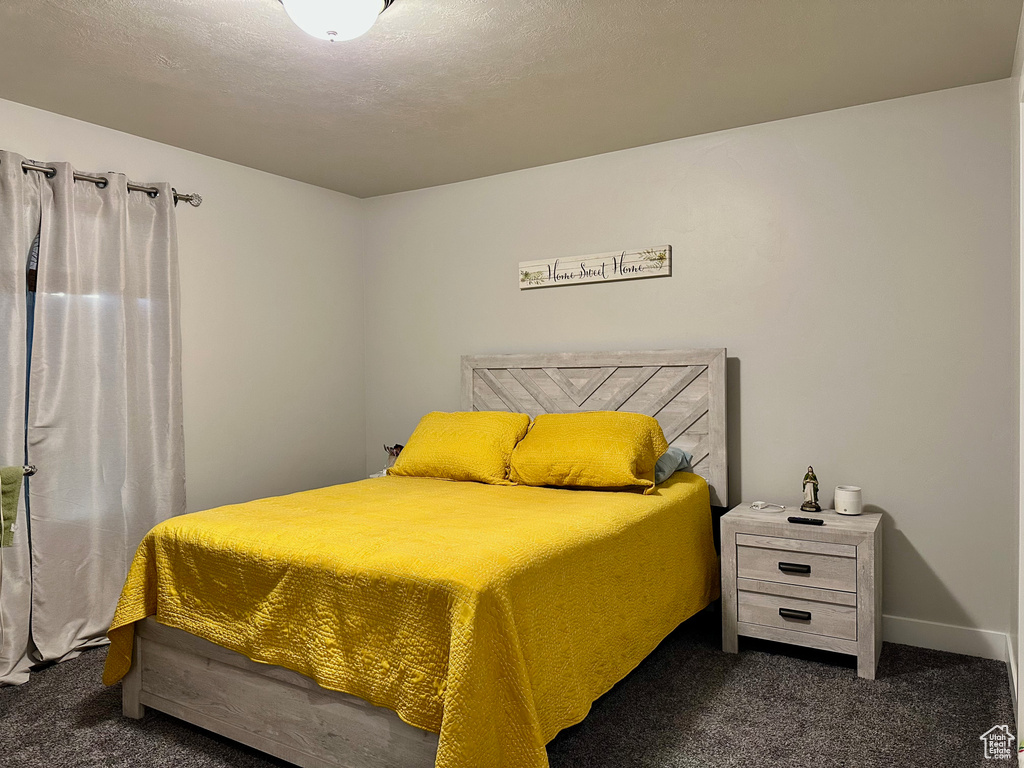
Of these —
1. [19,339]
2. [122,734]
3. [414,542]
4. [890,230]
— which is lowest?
[122,734]

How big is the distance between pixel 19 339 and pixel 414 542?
2.05m

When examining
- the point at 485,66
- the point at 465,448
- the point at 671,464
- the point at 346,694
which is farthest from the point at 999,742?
the point at 485,66

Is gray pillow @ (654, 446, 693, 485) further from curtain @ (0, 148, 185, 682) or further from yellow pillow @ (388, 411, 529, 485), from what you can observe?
curtain @ (0, 148, 185, 682)

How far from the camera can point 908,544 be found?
10.2ft

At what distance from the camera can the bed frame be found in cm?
198

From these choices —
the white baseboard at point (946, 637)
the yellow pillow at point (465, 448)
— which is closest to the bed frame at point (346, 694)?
the yellow pillow at point (465, 448)

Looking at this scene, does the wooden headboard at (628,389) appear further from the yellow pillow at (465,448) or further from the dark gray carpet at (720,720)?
the dark gray carpet at (720,720)

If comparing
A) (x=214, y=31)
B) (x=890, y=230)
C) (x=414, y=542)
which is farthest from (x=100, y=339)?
(x=890, y=230)

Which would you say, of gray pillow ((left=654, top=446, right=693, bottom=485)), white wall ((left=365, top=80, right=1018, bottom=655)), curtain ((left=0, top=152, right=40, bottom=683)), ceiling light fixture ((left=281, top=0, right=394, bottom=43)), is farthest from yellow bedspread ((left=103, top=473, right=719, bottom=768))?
ceiling light fixture ((left=281, top=0, right=394, bottom=43))

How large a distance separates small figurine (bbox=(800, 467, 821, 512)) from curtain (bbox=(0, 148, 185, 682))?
2.98 m

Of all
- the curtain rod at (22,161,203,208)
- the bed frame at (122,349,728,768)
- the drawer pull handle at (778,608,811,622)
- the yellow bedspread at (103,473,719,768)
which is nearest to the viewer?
the yellow bedspread at (103,473,719,768)

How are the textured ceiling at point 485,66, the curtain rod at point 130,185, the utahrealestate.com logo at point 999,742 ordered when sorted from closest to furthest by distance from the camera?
the utahrealestate.com logo at point 999,742
the textured ceiling at point 485,66
the curtain rod at point 130,185

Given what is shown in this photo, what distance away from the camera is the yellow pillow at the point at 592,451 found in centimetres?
311

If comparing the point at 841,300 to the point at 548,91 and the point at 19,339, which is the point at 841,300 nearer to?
the point at 548,91
